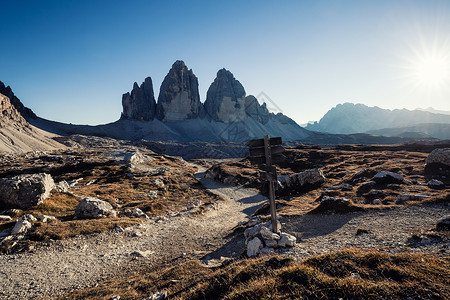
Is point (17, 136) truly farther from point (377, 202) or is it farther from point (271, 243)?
point (377, 202)

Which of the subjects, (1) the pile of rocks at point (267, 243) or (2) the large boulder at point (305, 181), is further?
(2) the large boulder at point (305, 181)

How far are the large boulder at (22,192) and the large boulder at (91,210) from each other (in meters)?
4.06

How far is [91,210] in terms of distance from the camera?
19.7 metres

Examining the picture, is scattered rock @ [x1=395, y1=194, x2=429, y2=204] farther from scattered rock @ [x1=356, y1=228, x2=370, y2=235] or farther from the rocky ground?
scattered rock @ [x1=356, y1=228, x2=370, y2=235]

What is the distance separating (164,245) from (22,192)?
1530 centimetres

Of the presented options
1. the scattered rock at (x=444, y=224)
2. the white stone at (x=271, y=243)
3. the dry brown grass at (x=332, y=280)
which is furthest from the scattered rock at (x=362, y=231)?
the dry brown grass at (x=332, y=280)

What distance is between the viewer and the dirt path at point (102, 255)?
10.0 meters

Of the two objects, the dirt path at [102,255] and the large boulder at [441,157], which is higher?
the large boulder at [441,157]

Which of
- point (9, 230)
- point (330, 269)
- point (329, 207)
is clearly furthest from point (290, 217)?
point (9, 230)

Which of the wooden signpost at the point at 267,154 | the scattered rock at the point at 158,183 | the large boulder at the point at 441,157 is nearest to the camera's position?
the wooden signpost at the point at 267,154

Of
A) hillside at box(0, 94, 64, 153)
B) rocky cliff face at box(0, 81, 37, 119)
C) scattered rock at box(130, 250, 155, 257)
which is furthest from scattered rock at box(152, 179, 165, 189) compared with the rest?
rocky cliff face at box(0, 81, 37, 119)

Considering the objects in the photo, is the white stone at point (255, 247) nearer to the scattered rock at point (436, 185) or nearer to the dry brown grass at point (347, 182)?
the dry brown grass at point (347, 182)

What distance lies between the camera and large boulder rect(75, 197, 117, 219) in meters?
19.3

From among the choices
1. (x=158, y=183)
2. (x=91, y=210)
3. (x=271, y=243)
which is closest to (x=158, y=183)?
(x=158, y=183)
